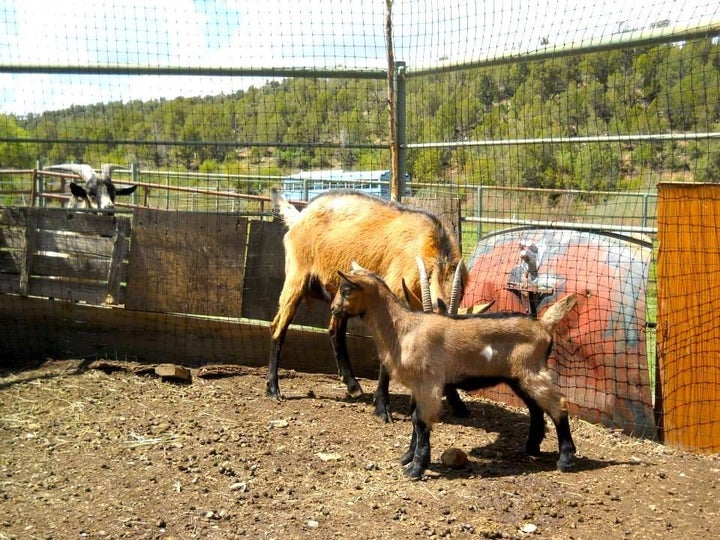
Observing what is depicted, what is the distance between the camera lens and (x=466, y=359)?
16.5ft

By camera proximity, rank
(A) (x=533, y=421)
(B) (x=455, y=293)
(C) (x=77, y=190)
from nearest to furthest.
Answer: (A) (x=533, y=421), (B) (x=455, y=293), (C) (x=77, y=190)

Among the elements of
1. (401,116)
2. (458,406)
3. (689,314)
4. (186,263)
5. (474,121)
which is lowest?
(458,406)

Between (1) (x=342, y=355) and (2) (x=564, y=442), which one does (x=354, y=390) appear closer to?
(1) (x=342, y=355)

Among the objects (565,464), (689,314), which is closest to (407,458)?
(565,464)

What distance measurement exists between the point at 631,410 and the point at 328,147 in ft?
12.0

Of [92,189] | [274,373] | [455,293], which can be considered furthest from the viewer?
[92,189]

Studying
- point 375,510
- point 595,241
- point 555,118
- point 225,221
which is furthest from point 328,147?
point 375,510

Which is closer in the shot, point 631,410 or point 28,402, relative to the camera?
point 631,410

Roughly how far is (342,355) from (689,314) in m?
3.01

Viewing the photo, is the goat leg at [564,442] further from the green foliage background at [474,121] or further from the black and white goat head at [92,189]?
the black and white goat head at [92,189]

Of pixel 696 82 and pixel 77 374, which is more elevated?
pixel 696 82

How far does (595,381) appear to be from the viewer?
19.1ft

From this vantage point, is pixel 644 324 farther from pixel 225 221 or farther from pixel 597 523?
pixel 225 221

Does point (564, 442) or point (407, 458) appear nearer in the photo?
point (564, 442)
